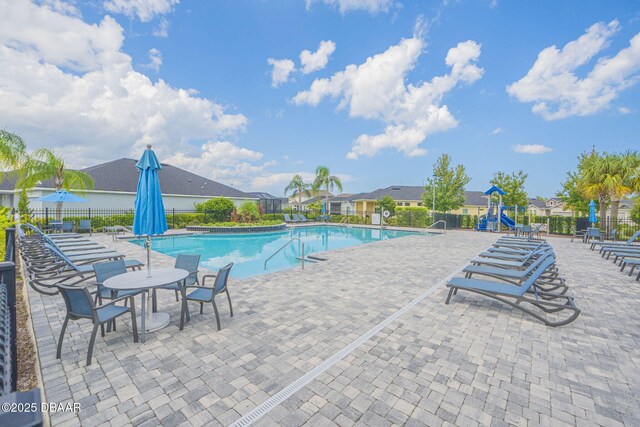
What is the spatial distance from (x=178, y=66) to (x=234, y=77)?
14.9ft

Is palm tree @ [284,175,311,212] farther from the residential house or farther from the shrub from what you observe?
the shrub

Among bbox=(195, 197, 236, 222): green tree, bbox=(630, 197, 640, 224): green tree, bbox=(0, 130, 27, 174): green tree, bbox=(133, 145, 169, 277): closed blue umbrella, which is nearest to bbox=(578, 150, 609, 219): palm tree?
bbox=(630, 197, 640, 224): green tree

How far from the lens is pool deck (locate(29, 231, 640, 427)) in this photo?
8.32ft

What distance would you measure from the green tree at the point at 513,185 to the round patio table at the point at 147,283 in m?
32.4

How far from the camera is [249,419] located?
8.03ft

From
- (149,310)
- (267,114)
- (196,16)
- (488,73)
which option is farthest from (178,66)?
(488,73)

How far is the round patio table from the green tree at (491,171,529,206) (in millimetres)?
32412

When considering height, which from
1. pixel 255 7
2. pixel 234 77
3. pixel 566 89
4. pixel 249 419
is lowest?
pixel 249 419

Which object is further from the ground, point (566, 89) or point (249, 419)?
point (566, 89)

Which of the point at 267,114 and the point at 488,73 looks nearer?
the point at 488,73

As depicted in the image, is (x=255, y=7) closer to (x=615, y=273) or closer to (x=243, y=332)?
(x=243, y=332)

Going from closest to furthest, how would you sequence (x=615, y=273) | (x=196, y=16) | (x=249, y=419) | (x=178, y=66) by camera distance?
1. (x=249, y=419)
2. (x=615, y=273)
3. (x=196, y=16)
4. (x=178, y=66)

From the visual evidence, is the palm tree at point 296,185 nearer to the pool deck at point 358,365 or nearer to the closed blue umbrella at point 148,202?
the pool deck at point 358,365

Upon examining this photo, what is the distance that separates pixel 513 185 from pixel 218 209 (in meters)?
28.6
